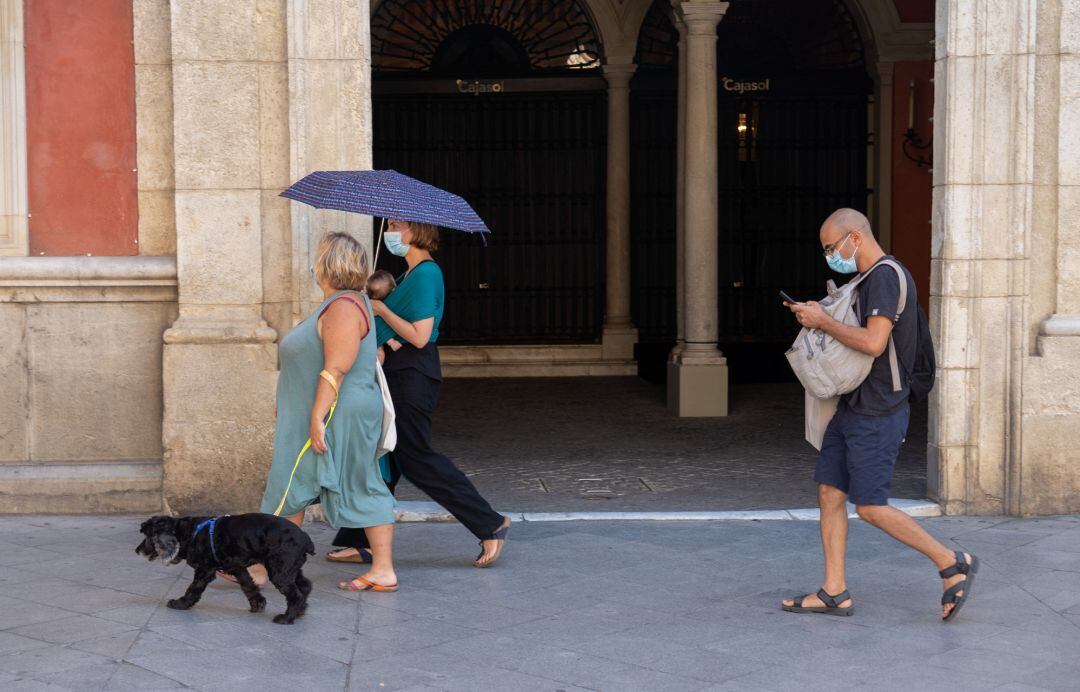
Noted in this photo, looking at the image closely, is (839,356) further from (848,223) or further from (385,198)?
(385,198)

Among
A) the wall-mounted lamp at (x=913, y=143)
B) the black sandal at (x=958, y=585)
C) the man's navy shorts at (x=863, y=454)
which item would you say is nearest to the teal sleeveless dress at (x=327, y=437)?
the man's navy shorts at (x=863, y=454)

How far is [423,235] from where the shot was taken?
6.24 metres

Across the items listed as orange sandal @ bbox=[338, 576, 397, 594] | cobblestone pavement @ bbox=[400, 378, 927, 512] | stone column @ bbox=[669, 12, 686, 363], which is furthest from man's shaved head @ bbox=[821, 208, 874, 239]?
stone column @ bbox=[669, 12, 686, 363]

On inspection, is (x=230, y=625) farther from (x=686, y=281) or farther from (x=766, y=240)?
(x=766, y=240)

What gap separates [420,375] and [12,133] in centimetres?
288

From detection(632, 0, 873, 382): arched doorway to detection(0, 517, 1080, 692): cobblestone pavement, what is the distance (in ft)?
26.7

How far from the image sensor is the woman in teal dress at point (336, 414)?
5742mm

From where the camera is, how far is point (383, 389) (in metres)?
6.01

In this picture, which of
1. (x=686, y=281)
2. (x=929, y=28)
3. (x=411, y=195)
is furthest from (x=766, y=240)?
(x=411, y=195)

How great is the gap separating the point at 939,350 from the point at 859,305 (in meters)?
2.25

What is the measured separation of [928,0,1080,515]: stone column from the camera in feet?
24.6

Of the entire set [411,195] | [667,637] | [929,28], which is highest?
[929,28]

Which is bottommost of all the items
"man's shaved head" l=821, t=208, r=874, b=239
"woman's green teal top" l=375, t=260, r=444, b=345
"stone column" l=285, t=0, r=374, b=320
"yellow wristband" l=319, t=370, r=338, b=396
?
"yellow wristband" l=319, t=370, r=338, b=396

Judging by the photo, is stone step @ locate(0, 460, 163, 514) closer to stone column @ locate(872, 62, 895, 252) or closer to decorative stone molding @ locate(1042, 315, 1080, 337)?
decorative stone molding @ locate(1042, 315, 1080, 337)
